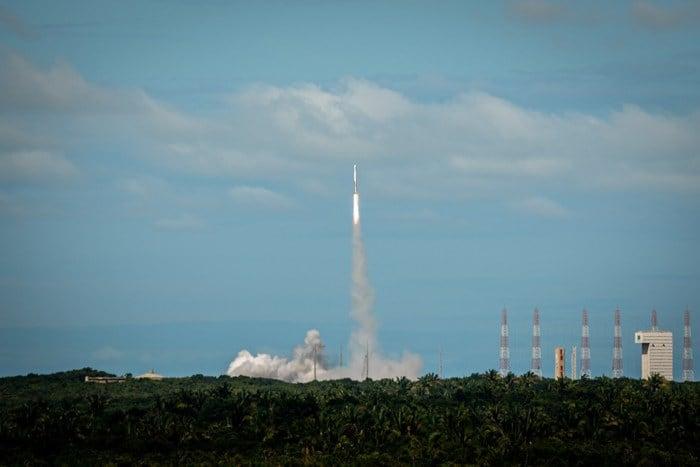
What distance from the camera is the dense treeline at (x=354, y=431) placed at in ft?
457

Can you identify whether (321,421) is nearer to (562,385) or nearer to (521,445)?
(521,445)

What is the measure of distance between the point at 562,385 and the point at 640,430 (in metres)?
40.5

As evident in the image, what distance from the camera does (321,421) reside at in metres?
156

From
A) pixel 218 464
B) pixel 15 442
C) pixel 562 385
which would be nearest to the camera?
pixel 218 464

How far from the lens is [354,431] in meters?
150

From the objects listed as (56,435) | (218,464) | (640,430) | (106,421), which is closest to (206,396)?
(106,421)

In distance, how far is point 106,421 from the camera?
156 metres

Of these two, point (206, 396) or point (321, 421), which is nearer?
point (321, 421)

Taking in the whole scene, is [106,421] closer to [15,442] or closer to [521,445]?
[15,442]

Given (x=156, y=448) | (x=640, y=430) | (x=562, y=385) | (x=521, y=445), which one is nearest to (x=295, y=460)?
(x=156, y=448)

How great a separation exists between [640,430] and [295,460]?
4471 centimetres

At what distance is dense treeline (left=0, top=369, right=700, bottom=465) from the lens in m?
139

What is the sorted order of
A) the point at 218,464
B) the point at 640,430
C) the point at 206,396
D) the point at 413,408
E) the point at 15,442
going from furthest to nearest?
the point at 206,396, the point at 413,408, the point at 640,430, the point at 15,442, the point at 218,464

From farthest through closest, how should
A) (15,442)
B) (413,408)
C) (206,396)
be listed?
(206,396), (413,408), (15,442)
